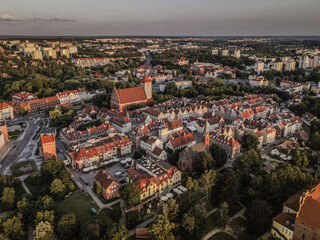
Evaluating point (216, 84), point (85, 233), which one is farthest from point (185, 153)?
point (216, 84)

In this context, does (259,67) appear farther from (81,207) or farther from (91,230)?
(91,230)

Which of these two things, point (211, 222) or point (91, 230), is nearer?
point (91, 230)

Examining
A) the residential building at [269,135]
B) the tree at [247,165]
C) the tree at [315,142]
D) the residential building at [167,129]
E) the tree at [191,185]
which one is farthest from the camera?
the residential building at [167,129]

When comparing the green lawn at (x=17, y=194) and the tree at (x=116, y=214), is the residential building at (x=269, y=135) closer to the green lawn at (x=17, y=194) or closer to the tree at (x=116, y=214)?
the tree at (x=116, y=214)

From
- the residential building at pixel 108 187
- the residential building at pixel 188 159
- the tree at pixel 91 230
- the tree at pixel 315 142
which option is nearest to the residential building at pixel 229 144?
the residential building at pixel 188 159

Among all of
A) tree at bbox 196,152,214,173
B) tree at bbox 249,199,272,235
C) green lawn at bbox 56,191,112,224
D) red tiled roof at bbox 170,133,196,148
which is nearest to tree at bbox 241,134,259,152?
red tiled roof at bbox 170,133,196,148

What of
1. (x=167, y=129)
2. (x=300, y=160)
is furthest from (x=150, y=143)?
(x=300, y=160)
